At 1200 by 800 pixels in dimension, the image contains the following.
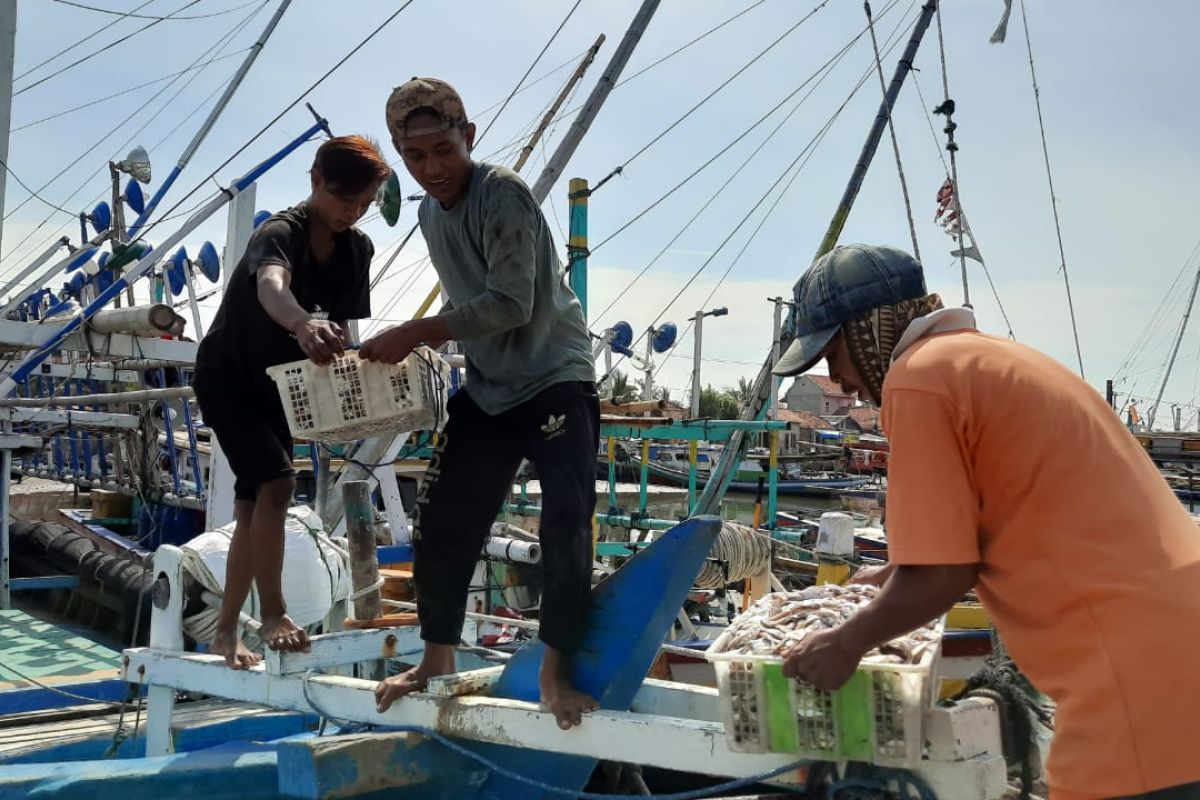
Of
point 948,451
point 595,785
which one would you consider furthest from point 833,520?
point 948,451

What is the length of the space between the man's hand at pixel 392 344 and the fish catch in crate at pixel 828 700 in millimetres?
1269

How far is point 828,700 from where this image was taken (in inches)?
74.7

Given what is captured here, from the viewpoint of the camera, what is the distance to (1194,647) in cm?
155

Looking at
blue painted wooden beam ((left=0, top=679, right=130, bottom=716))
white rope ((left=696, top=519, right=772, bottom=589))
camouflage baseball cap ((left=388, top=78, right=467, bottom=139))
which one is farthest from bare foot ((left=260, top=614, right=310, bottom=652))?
white rope ((left=696, top=519, right=772, bottom=589))

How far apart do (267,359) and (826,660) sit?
2.42m

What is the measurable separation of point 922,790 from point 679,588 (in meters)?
0.97

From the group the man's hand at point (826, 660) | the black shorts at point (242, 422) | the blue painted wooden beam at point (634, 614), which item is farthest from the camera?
the black shorts at point (242, 422)

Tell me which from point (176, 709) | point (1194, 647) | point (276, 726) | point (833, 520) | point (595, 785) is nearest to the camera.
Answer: point (1194, 647)

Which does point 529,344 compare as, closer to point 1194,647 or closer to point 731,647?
point 731,647

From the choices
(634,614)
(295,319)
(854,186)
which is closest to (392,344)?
(295,319)

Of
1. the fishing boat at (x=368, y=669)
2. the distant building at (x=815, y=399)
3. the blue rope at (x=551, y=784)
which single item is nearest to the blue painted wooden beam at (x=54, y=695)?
the fishing boat at (x=368, y=669)

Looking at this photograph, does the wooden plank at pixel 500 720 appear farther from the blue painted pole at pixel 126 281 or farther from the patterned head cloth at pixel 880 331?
the blue painted pole at pixel 126 281

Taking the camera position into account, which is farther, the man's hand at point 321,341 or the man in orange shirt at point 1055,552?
the man's hand at point 321,341

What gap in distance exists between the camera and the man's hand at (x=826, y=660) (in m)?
1.77
